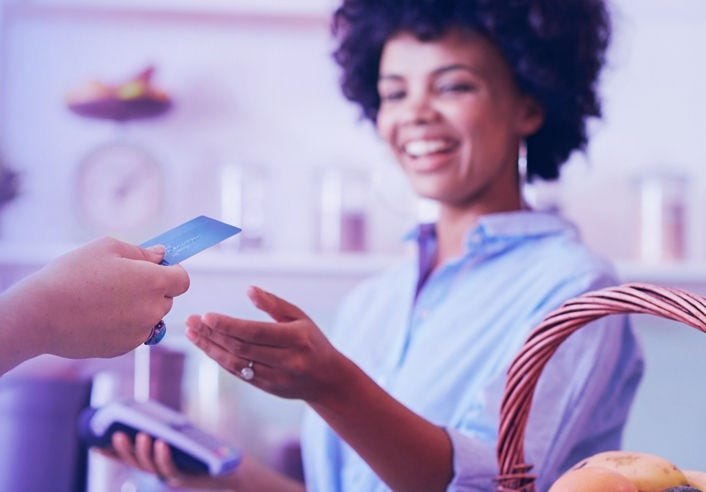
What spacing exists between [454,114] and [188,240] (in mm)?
500

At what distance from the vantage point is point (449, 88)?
3.29ft

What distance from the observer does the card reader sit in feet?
3.14

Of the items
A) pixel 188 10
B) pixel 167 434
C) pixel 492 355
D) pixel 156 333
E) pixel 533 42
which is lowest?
pixel 167 434

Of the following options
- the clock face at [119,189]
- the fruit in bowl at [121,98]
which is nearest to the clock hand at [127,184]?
the clock face at [119,189]

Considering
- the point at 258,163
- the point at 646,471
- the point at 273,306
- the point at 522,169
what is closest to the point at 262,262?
the point at 258,163

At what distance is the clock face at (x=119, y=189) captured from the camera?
188cm

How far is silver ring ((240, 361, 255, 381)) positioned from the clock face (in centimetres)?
132

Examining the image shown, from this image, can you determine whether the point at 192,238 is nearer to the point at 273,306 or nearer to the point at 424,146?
the point at 273,306

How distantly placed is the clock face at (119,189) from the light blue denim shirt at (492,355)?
0.90 meters

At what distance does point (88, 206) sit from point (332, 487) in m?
1.12

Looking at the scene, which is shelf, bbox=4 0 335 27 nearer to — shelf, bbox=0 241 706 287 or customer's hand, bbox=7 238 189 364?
shelf, bbox=0 241 706 287

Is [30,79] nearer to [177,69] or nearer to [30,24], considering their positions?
[30,24]

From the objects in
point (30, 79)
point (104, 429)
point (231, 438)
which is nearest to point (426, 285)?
point (104, 429)

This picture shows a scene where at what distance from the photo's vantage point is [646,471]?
582mm
